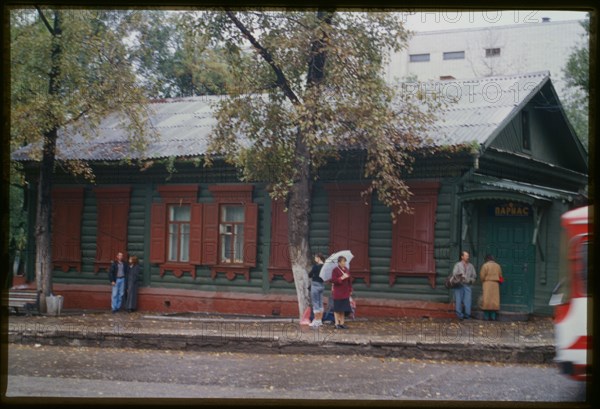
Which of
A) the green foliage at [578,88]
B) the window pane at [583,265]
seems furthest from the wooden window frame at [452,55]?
the window pane at [583,265]

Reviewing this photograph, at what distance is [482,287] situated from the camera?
54.5ft

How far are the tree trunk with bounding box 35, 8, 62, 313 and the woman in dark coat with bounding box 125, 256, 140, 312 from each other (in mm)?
1675

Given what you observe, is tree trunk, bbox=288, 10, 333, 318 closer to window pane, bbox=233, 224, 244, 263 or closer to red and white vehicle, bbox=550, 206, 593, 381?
window pane, bbox=233, 224, 244, 263

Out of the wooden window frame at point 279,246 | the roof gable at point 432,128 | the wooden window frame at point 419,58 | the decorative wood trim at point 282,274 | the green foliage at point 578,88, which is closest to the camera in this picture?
the roof gable at point 432,128

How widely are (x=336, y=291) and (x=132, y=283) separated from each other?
5017 millimetres

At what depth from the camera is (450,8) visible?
32.2 feet

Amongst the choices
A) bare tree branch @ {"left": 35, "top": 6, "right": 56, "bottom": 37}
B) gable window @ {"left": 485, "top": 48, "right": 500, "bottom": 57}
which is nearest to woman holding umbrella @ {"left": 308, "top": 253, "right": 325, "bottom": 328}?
bare tree branch @ {"left": 35, "top": 6, "right": 56, "bottom": 37}

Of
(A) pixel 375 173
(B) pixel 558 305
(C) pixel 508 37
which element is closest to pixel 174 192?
(A) pixel 375 173

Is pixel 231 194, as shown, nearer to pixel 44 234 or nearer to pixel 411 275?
pixel 44 234

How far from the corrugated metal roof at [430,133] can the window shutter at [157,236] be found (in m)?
1.32

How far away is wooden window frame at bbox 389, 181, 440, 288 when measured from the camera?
56.0 feet

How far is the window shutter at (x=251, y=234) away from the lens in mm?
18688

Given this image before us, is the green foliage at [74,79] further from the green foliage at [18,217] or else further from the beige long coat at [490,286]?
the beige long coat at [490,286]

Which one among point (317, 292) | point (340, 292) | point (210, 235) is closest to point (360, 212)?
point (317, 292)
